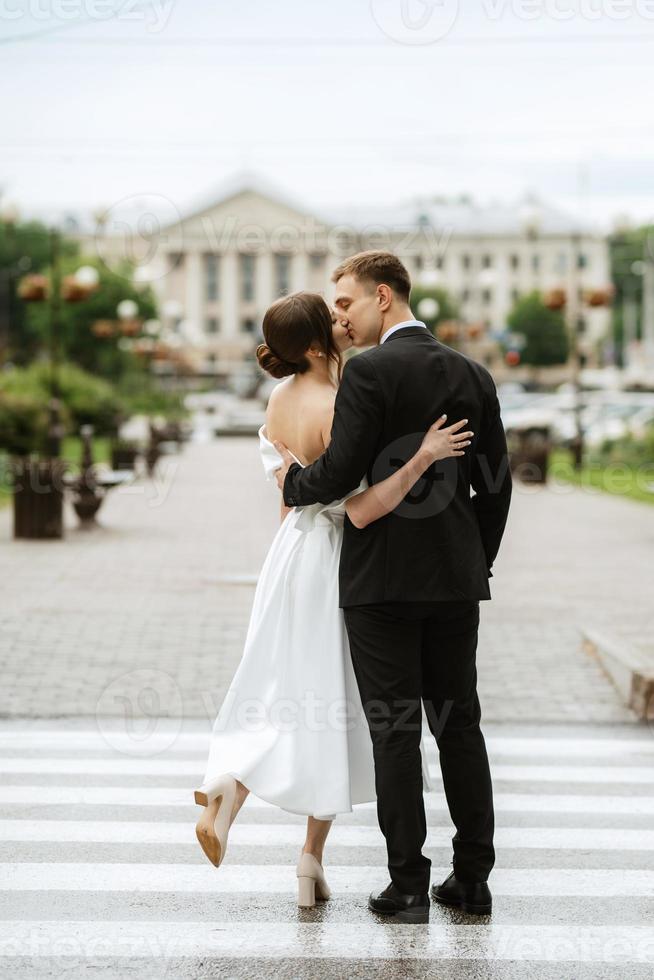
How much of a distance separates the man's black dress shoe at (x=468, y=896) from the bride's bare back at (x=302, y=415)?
1381 millimetres

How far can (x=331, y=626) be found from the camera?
168 inches

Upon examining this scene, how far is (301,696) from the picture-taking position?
4250 millimetres

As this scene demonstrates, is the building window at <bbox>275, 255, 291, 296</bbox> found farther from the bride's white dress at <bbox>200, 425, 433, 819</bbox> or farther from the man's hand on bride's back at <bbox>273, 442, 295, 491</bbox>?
the bride's white dress at <bbox>200, 425, 433, 819</bbox>

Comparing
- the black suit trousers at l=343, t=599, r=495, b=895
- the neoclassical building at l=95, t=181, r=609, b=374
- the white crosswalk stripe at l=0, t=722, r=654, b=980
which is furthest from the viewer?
the neoclassical building at l=95, t=181, r=609, b=374

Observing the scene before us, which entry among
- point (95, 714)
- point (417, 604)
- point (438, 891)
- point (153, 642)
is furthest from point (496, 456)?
point (153, 642)

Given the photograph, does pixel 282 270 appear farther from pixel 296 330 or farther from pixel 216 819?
pixel 216 819

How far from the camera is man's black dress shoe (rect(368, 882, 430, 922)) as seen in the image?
13.7 ft

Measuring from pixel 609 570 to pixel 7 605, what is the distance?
597 centimetres

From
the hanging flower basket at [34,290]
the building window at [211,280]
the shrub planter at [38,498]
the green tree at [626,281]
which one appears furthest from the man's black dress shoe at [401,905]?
the building window at [211,280]

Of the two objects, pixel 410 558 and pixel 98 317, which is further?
pixel 98 317

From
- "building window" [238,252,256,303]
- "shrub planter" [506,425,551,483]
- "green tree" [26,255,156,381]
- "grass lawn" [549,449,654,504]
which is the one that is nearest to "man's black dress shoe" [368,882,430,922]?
"grass lawn" [549,449,654,504]

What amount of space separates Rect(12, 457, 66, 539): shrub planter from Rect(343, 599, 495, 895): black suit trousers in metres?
11.7

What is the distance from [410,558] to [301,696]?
21.7 inches

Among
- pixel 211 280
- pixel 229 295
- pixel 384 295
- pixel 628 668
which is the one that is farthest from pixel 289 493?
pixel 211 280
